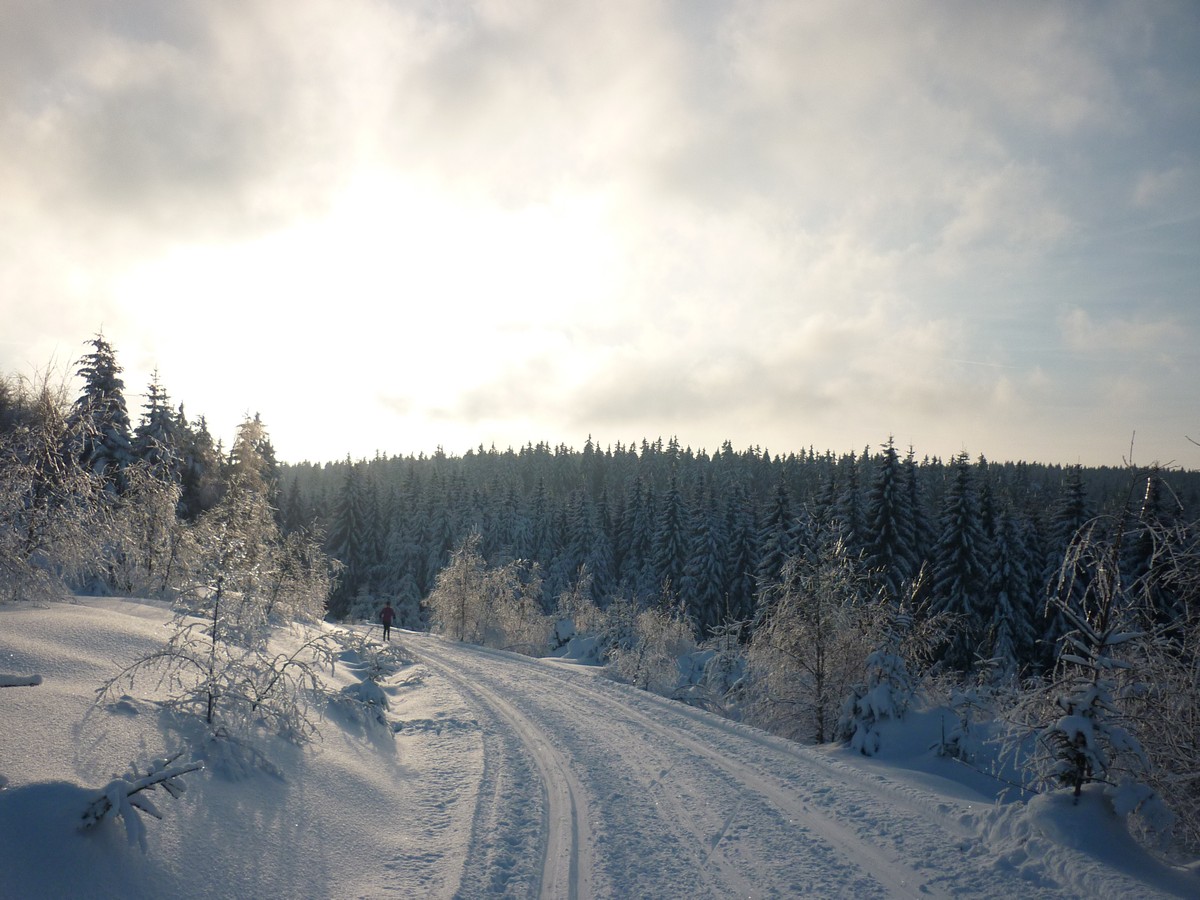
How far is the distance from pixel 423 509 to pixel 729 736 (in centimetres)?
6647

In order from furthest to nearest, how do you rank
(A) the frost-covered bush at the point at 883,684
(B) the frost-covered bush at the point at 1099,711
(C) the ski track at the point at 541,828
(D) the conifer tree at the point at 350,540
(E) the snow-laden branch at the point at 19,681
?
(D) the conifer tree at the point at 350,540
(A) the frost-covered bush at the point at 883,684
(B) the frost-covered bush at the point at 1099,711
(C) the ski track at the point at 541,828
(E) the snow-laden branch at the point at 19,681

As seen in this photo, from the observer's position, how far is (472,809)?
823cm

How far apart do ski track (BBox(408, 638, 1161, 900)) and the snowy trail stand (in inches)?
0.8

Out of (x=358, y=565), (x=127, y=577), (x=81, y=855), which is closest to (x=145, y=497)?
(x=127, y=577)

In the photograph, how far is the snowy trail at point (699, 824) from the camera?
6266mm

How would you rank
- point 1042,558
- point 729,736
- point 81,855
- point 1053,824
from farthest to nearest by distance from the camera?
point 1042,558
point 729,736
point 1053,824
point 81,855

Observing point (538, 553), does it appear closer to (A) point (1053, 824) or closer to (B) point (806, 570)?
(B) point (806, 570)

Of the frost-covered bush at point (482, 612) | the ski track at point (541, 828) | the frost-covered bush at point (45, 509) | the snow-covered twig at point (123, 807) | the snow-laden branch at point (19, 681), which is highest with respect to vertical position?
the frost-covered bush at point (45, 509)

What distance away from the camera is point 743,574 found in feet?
183

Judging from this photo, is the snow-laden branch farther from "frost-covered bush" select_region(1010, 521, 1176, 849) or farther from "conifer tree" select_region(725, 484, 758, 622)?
"conifer tree" select_region(725, 484, 758, 622)

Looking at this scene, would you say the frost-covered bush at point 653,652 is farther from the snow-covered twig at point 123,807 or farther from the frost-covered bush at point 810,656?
the snow-covered twig at point 123,807

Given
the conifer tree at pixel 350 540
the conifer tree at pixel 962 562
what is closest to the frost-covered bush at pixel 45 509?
the conifer tree at pixel 962 562

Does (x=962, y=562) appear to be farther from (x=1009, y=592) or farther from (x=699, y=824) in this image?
(x=699, y=824)

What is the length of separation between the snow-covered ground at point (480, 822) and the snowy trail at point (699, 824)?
0.11 ft
